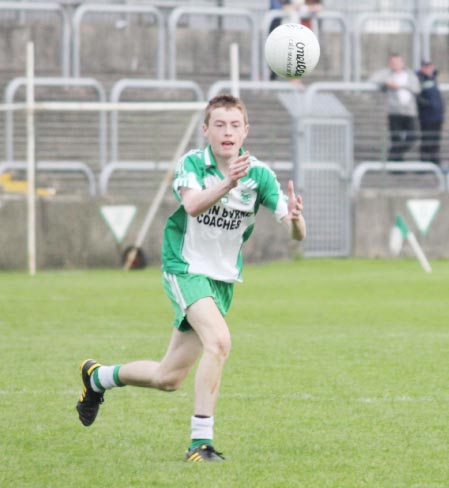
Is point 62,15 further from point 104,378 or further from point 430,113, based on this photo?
point 104,378

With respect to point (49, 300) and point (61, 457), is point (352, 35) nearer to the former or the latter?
point (49, 300)

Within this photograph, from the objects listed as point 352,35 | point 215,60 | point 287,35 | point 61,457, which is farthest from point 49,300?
point 352,35

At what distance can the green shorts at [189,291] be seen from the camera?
24.8ft

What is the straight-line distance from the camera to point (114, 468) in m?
7.27

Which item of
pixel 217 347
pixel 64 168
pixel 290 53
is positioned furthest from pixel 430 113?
pixel 217 347

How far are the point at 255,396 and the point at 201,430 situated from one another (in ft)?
7.55

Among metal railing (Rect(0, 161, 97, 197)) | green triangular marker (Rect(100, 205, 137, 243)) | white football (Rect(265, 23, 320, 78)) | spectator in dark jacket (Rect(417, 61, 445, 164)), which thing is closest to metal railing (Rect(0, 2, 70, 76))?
metal railing (Rect(0, 161, 97, 197))

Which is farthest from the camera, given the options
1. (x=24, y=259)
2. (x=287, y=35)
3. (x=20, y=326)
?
(x=24, y=259)

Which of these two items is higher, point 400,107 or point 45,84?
point 45,84

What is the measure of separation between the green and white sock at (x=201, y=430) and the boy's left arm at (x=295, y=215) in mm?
1067

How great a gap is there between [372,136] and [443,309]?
10158mm

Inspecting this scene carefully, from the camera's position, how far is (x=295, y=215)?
750 centimetres

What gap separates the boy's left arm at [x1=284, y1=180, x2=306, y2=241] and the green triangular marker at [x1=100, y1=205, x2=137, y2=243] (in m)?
14.0

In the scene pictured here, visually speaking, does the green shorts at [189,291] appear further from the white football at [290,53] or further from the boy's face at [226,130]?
the white football at [290,53]
